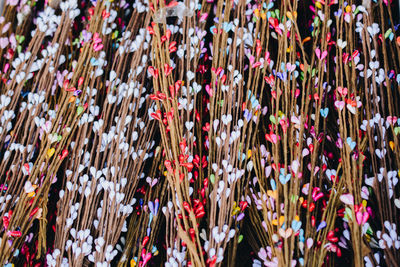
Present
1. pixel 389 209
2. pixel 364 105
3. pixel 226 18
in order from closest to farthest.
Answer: pixel 389 209 < pixel 364 105 < pixel 226 18

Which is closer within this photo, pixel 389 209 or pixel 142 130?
pixel 389 209

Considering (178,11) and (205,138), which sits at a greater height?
(178,11)

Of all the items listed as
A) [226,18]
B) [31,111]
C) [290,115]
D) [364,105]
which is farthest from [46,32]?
[364,105]

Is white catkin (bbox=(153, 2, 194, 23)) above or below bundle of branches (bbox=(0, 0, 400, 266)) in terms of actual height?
above

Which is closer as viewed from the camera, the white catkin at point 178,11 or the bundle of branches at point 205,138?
the bundle of branches at point 205,138

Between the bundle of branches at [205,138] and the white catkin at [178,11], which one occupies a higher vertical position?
the white catkin at [178,11]

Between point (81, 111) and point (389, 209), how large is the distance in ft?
2.18

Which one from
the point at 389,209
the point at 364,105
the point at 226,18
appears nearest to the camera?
the point at 389,209

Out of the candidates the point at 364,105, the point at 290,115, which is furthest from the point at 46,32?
the point at 364,105

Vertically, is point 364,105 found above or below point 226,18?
below

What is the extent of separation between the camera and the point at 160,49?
86 centimetres

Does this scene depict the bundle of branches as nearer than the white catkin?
Yes

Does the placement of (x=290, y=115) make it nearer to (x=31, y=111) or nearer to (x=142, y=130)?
(x=142, y=130)

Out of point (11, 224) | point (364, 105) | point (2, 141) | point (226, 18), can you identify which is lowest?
point (11, 224)
